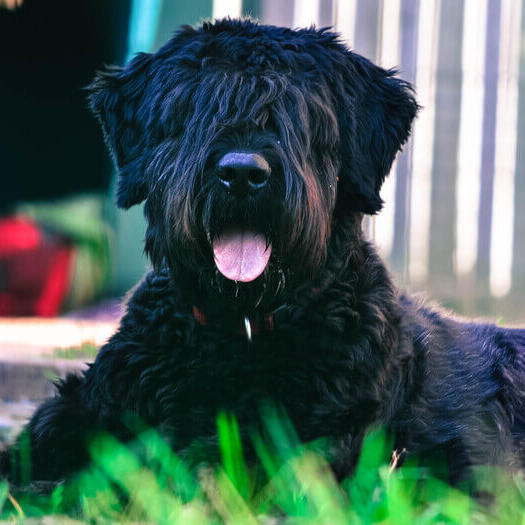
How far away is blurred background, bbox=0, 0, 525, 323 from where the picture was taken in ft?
22.7

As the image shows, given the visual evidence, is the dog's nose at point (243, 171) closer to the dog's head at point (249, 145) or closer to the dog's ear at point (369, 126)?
the dog's head at point (249, 145)

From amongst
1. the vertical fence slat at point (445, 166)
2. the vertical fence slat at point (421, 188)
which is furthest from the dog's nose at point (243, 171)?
the vertical fence slat at point (445, 166)

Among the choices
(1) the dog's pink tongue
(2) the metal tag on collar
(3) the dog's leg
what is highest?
(1) the dog's pink tongue

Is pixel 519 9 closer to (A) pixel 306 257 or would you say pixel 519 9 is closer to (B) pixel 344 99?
(B) pixel 344 99

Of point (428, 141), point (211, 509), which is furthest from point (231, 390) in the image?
point (428, 141)

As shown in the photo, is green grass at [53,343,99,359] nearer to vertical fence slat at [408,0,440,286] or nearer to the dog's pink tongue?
the dog's pink tongue

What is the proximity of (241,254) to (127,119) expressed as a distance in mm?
775

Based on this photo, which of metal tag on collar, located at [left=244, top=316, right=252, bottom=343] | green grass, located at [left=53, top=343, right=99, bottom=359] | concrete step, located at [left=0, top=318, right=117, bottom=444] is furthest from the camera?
green grass, located at [left=53, top=343, right=99, bottom=359]

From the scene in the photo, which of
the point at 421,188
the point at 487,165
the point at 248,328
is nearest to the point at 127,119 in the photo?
the point at 248,328

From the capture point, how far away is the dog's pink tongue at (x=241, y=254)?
8.39 feet

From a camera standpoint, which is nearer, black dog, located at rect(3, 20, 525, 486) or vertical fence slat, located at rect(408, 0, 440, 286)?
black dog, located at rect(3, 20, 525, 486)

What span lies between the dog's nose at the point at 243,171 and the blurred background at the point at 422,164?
14.4 feet

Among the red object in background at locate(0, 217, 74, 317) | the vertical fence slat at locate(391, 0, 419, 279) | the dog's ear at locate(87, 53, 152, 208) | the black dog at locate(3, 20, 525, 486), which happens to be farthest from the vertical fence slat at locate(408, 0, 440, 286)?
the dog's ear at locate(87, 53, 152, 208)

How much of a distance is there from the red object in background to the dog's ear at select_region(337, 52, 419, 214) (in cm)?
468
